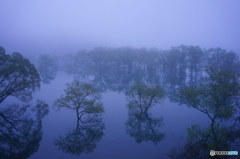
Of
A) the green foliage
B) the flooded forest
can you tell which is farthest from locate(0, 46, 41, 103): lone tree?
the green foliage

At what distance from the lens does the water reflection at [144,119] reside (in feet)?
55.7

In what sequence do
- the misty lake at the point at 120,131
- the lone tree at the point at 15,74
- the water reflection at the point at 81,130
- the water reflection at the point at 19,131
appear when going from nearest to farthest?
the misty lake at the point at 120,131, the water reflection at the point at 19,131, the water reflection at the point at 81,130, the lone tree at the point at 15,74

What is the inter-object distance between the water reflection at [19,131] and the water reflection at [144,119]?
1116 cm

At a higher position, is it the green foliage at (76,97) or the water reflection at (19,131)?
the green foliage at (76,97)

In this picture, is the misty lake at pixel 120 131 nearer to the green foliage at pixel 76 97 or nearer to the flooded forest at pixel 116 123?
the flooded forest at pixel 116 123

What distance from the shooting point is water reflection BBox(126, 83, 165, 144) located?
16969 millimetres

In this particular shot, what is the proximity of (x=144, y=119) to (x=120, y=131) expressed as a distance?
15.4 feet

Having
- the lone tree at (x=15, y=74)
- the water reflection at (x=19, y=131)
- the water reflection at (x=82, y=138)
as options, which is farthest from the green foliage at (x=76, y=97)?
the lone tree at (x=15, y=74)

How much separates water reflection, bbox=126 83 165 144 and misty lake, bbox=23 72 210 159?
695 millimetres

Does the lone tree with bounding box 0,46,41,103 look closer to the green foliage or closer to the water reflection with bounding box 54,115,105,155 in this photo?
the green foliage

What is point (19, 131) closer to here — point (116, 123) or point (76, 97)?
point (76, 97)

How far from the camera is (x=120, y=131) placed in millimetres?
18016

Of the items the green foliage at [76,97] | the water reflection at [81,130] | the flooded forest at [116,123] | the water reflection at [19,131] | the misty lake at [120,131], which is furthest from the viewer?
the green foliage at [76,97]

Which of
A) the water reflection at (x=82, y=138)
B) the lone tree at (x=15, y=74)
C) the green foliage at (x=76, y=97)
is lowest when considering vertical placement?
the water reflection at (x=82, y=138)
